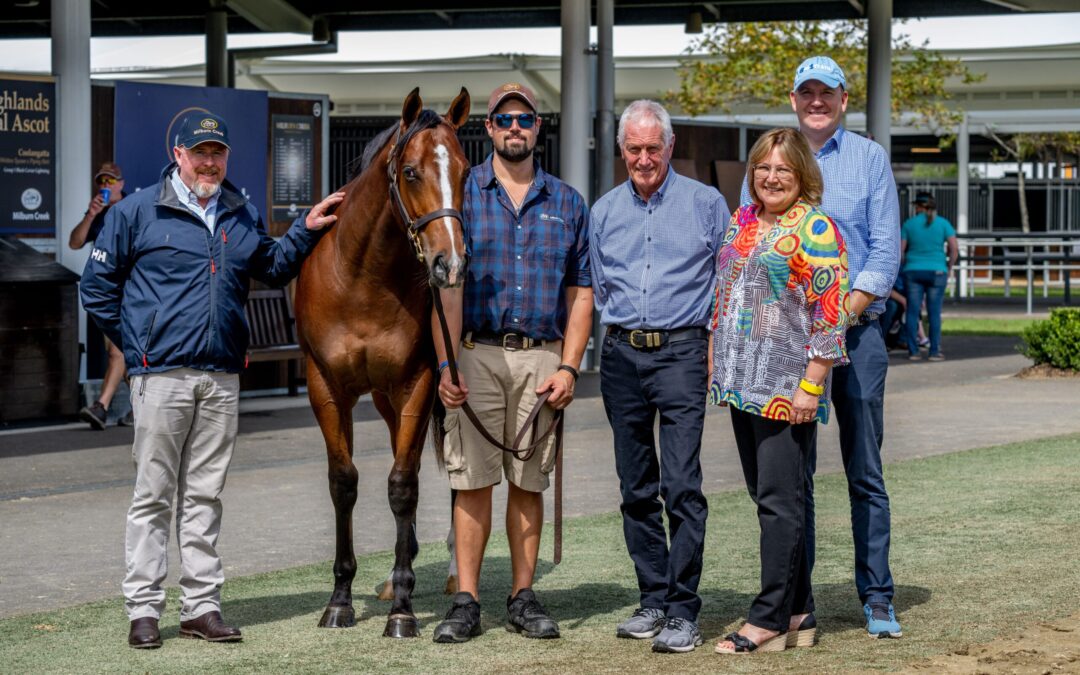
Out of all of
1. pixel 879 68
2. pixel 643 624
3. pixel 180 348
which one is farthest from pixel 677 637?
pixel 879 68

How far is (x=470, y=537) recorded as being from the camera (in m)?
6.39

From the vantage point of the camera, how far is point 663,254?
20.4 ft

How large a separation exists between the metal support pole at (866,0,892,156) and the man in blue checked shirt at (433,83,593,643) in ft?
50.2

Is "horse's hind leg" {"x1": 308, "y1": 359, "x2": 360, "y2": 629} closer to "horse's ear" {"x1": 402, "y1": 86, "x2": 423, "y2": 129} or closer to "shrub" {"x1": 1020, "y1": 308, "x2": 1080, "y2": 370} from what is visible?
"horse's ear" {"x1": 402, "y1": 86, "x2": 423, "y2": 129}

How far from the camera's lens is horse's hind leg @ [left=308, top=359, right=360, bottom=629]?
650cm

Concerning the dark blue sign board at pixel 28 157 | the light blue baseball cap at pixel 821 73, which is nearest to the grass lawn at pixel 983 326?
the dark blue sign board at pixel 28 157

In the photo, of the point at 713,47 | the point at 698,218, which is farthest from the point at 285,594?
the point at 713,47

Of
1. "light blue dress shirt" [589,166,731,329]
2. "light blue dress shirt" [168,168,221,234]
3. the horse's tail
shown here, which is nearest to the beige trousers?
"light blue dress shirt" [168,168,221,234]

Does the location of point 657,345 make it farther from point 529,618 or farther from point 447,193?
point 529,618

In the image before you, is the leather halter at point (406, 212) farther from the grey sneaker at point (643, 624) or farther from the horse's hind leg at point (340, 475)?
the grey sneaker at point (643, 624)

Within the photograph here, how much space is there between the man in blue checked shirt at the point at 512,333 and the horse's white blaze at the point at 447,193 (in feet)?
1.00

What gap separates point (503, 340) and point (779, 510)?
4.17ft

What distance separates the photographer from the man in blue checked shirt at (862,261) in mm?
6121

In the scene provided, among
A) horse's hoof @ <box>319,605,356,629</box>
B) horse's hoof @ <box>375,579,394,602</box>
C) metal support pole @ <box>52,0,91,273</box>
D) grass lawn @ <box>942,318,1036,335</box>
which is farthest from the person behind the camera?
grass lawn @ <box>942,318,1036,335</box>
